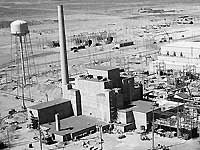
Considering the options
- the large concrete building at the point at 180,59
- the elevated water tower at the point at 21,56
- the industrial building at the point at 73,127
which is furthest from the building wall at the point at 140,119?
the large concrete building at the point at 180,59

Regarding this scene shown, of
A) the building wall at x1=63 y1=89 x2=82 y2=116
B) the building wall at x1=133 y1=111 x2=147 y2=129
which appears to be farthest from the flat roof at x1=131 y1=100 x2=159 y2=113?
the building wall at x1=63 y1=89 x2=82 y2=116

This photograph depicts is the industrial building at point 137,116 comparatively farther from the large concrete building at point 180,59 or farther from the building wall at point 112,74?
the large concrete building at point 180,59

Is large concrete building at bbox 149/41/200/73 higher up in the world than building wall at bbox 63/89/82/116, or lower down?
higher up

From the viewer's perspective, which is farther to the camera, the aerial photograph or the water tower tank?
the water tower tank

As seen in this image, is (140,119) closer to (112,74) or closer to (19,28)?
(112,74)

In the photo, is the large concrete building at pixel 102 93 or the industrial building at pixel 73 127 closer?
the industrial building at pixel 73 127

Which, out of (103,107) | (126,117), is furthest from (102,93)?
(126,117)

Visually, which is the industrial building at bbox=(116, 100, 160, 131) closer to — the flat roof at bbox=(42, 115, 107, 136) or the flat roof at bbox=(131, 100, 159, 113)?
the flat roof at bbox=(131, 100, 159, 113)
